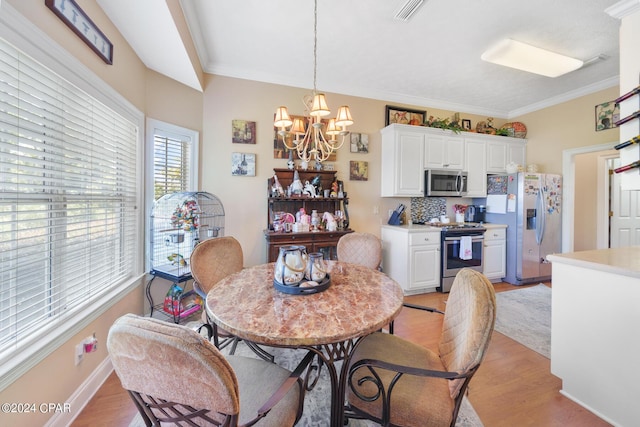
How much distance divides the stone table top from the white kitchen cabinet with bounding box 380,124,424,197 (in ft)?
7.35

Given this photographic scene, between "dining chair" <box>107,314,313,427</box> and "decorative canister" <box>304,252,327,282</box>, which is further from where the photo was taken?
"decorative canister" <box>304,252,327,282</box>

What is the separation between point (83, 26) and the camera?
1533 mm

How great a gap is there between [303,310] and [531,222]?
13.9 ft

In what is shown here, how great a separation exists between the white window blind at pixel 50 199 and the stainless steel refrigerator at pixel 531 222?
5.02 metres

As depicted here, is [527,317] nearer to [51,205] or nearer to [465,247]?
[465,247]

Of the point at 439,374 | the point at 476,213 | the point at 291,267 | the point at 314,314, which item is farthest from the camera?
the point at 476,213

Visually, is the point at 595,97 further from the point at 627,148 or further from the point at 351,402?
the point at 351,402

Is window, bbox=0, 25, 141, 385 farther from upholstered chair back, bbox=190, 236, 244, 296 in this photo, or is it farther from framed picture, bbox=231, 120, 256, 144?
framed picture, bbox=231, 120, 256, 144

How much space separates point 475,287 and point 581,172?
5175 millimetres

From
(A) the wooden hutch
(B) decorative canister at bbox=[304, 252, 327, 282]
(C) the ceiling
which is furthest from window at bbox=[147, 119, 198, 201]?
(B) decorative canister at bbox=[304, 252, 327, 282]

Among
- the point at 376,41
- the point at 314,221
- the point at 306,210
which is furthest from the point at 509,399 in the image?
the point at 376,41

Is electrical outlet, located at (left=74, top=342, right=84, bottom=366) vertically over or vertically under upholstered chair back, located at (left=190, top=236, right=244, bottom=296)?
under

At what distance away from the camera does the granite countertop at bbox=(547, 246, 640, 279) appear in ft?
4.56

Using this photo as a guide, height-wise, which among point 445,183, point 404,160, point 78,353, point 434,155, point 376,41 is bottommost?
point 78,353
